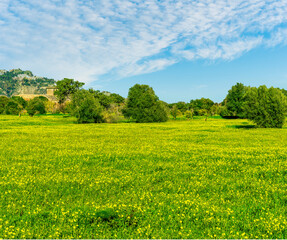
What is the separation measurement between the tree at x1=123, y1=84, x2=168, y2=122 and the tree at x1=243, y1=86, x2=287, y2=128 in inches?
1460

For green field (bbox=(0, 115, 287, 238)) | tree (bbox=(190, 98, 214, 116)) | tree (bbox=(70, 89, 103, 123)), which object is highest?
tree (bbox=(190, 98, 214, 116))

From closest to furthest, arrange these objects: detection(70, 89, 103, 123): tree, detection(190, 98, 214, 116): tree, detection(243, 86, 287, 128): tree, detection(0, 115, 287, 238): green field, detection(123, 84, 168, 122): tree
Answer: detection(0, 115, 287, 238): green field → detection(243, 86, 287, 128): tree → detection(70, 89, 103, 123): tree → detection(123, 84, 168, 122): tree → detection(190, 98, 214, 116): tree

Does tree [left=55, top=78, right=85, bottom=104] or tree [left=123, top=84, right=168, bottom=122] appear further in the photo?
tree [left=55, top=78, right=85, bottom=104]

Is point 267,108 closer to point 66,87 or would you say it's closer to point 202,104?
point 66,87

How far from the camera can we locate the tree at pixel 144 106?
80062mm

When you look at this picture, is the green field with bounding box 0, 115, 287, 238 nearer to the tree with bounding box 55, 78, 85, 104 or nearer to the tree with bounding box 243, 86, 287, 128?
the tree with bounding box 243, 86, 287, 128

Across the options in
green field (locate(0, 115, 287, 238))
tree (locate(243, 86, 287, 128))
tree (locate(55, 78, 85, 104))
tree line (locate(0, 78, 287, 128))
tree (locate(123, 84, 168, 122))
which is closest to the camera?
green field (locate(0, 115, 287, 238))

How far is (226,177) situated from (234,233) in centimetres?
580

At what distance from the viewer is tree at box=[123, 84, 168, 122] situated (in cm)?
8006

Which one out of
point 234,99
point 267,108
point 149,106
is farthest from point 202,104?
point 267,108

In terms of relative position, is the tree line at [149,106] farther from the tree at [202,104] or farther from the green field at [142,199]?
the green field at [142,199]

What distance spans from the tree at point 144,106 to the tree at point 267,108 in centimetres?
3708

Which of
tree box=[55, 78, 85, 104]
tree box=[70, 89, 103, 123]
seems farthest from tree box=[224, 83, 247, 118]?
tree box=[55, 78, 85, 104]

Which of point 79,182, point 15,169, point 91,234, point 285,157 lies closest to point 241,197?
point 91,234
